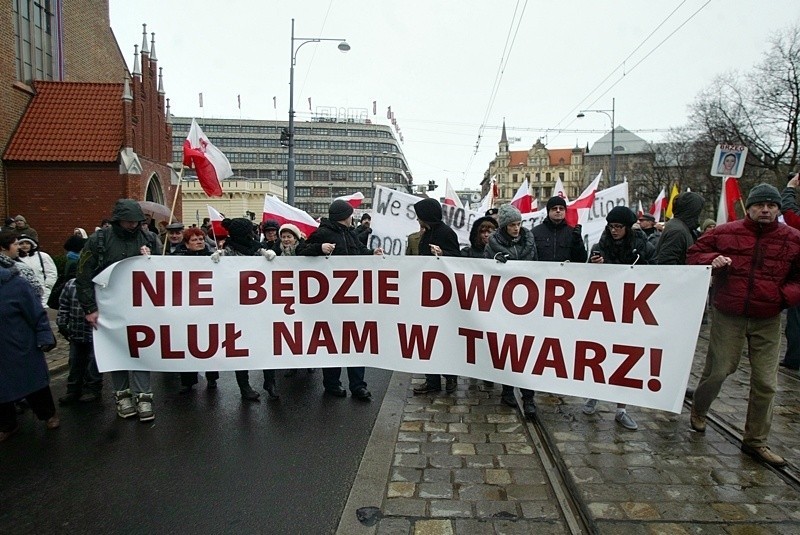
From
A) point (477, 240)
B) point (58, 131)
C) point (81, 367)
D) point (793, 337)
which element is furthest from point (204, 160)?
point (58, 131)

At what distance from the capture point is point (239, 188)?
67.6 meters

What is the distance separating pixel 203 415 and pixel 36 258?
3775mm

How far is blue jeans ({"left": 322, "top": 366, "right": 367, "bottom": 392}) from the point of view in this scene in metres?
5.86

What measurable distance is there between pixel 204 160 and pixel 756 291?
6.28 m

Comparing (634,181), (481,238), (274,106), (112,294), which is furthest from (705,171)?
(274,106)

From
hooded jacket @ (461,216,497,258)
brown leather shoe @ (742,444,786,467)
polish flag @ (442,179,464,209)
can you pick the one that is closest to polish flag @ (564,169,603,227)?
polish flag @ (442,179,464,209)

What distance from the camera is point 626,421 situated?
4895mm

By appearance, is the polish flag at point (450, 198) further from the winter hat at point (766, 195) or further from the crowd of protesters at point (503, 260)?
the winter hat at point (766, 195)

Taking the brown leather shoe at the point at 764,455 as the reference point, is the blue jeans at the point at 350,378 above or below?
below

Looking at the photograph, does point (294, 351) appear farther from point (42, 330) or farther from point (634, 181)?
point (634, 181)

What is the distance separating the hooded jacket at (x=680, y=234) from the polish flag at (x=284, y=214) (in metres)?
5.93

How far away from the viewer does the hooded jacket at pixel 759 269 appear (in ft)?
13.5

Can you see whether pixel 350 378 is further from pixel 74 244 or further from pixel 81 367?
pixel 74 244

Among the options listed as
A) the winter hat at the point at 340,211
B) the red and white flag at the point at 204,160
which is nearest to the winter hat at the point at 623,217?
the winter hat at the point at 340,211
